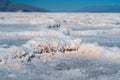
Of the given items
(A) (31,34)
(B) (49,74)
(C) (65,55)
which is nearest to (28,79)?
(B) (49,74)

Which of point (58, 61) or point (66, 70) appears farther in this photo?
point (58, 61)

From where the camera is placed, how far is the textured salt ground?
278 inches

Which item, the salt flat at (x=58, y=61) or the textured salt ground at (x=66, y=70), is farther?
the salt flat at (x=58, y=61)

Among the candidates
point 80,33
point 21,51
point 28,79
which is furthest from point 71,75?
point 80,33

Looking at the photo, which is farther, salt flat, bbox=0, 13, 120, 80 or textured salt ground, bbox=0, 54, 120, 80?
salt flat, bbox=0, 13, 120, 80

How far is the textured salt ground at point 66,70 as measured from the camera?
7.07 meters

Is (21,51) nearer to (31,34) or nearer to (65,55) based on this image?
(65,55)

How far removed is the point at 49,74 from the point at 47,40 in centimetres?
286

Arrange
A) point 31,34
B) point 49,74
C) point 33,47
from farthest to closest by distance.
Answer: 1. point 31,34
2. point 33,47
3. point 49,74

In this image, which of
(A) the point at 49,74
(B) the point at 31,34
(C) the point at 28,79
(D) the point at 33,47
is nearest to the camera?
(C) the point at 28,79

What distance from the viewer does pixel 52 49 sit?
388 inches

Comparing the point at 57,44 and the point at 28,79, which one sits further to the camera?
the point at 57,44

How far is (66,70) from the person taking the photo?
25.2ft

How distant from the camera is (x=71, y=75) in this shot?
720cm
